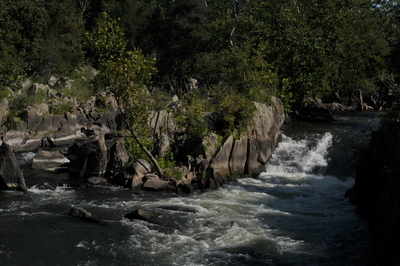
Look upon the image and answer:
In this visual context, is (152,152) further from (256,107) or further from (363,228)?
(363,228)

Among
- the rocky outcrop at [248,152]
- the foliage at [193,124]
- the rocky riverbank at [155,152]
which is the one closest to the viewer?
the rocky riverbank at [155,152]

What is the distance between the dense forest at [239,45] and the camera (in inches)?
1137

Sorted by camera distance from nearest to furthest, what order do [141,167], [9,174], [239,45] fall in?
[9,174], [141,167], [239,45]

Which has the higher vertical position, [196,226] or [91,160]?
[91,160]

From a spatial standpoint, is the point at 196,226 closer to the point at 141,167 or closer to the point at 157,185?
the point at 157,185

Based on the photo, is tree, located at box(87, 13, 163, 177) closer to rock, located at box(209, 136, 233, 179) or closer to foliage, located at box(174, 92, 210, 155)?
foliage, located at box(174, 92, 210, 155)

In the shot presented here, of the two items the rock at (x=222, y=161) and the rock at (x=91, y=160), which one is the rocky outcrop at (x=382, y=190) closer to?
the rock at (x=222, y=161)

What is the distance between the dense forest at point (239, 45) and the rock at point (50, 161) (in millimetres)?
6872

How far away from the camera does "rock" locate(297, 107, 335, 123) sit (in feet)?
109

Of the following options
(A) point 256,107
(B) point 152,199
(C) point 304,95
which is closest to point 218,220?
(B) point 152,199

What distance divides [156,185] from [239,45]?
21.1m

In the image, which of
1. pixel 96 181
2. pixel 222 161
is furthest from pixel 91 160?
pixel 222 161

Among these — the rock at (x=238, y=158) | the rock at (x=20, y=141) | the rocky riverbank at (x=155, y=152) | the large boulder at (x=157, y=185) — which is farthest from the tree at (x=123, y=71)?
the rock at (x=20, y=141)

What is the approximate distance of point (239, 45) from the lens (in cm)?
3681
